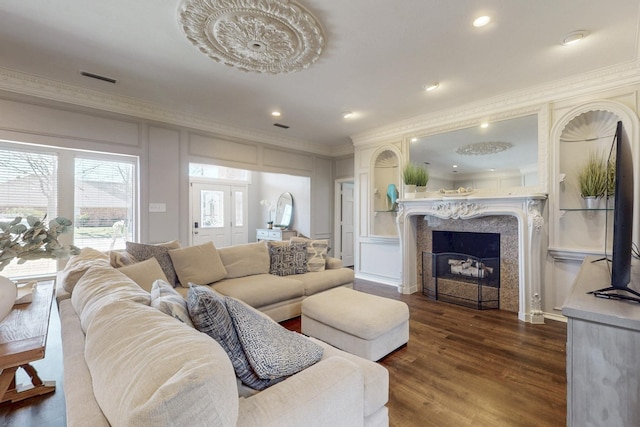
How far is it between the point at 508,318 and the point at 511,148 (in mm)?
2014

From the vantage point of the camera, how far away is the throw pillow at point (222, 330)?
1.01 m

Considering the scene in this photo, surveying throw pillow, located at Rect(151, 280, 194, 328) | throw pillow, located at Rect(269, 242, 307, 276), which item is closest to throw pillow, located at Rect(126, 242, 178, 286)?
throw pillow, located at Rect(269, 242, 307, 276)

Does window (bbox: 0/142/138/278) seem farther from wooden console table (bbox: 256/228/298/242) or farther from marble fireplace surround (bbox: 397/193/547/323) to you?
marble fireplace surround (bbox: 397/193/547/323)

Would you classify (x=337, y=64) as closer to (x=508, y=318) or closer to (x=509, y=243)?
(x=509, y=243)

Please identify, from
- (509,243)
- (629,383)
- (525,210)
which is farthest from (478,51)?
(629,383)

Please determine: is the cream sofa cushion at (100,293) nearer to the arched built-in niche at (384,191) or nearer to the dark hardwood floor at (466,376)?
the dark hardwood floor at (466,376)

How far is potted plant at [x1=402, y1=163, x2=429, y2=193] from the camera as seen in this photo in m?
4.13

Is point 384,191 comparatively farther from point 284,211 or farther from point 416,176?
point 284,211

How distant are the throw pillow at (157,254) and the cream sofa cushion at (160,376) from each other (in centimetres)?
199

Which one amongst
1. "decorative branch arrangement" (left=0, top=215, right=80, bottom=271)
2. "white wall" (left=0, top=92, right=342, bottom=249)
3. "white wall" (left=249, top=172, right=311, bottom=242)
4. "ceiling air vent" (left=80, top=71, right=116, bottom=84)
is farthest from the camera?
"white wall" (left=249, top=172, right=311, bottom=242)

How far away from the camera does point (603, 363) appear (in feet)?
3.48

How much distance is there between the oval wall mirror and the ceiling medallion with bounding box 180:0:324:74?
4.17 metres

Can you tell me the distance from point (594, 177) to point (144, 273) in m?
4.38

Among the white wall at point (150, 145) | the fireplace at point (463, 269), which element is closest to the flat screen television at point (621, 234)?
the fireplace at point (463, 269)
